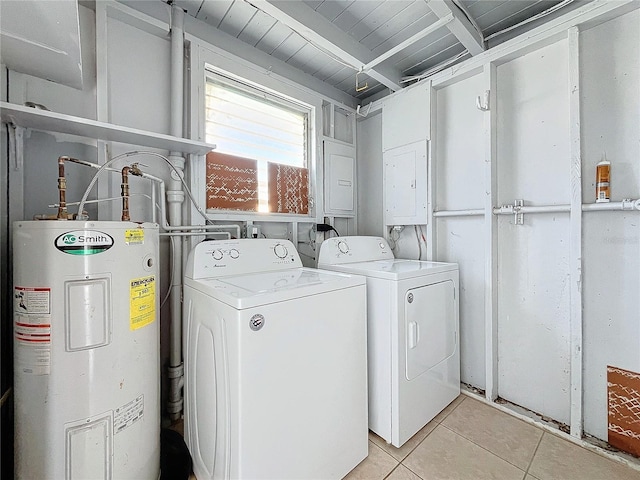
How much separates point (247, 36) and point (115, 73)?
0.91 m

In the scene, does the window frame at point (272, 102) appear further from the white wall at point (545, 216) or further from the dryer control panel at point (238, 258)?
the white wall at point (545, 216)

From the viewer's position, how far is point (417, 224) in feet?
7.44

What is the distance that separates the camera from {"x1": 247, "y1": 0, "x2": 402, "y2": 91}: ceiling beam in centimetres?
152

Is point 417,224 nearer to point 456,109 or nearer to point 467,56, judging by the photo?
point 456,109

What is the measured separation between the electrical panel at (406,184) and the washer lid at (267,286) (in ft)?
3.61

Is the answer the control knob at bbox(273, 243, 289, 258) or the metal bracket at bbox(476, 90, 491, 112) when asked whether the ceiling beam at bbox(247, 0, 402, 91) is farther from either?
the control knob at bbox(273, 243, 289, 258)

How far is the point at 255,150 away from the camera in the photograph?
212 centimetres

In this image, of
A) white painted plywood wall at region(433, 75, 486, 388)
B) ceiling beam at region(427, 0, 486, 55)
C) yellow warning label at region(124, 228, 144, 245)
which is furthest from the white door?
ceiling beam at region(427, 0, 486, 55)

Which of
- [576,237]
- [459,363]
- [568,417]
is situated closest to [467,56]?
[576,237]

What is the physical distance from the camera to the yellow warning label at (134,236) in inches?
42.6

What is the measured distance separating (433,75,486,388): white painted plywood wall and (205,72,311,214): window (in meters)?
1.12

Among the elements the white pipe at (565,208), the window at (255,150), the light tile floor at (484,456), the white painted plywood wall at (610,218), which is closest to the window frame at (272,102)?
the window at (255,150)

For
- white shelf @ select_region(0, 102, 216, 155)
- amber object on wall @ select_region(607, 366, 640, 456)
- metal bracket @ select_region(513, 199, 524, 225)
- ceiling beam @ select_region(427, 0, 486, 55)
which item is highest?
ceiling beam @ select_region(427, 0, 486, 55)

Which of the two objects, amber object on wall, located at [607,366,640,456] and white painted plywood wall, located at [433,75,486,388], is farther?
white painted plywood wall, located at [433,75,486,388]
